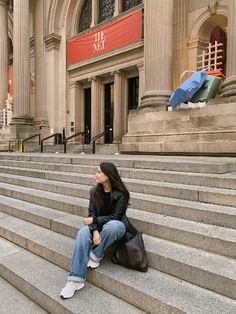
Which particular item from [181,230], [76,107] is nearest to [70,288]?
[181,230]

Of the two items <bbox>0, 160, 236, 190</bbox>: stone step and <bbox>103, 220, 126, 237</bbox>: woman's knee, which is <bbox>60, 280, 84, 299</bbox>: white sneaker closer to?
<bbox>103, 220, 126, 237</bbox>: woman's knee

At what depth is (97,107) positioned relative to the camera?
16656mm

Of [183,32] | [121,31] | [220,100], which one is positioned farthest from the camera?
[121,31]

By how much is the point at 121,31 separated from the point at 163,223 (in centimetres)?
1298

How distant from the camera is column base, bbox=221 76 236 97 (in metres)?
7.70

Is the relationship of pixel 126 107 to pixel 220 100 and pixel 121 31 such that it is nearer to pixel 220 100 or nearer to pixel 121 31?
pixel 121 31

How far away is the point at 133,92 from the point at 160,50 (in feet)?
17.8

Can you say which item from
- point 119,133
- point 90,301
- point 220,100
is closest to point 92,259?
point 90,301

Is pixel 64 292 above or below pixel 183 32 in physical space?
below

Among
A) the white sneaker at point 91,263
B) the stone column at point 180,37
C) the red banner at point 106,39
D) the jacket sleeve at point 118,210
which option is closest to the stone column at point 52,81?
the red banner at point 106,39

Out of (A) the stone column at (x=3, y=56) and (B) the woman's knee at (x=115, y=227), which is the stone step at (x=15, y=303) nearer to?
(B) the woman's knee at (x=115, y=227)

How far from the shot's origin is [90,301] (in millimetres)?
2709

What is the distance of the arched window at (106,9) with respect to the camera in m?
15.9

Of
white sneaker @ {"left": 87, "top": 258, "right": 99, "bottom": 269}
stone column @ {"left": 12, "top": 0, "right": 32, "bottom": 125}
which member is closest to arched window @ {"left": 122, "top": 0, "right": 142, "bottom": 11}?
stone column @ {"left": 12, "top": 0, "right": 32, "bottom": 125}
